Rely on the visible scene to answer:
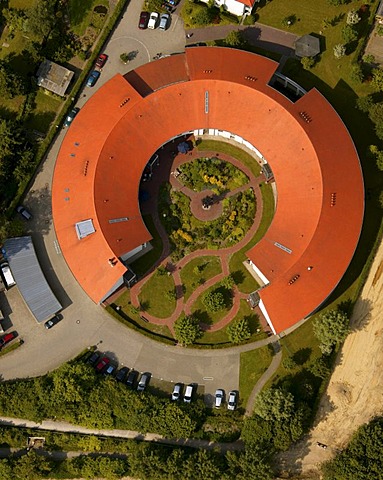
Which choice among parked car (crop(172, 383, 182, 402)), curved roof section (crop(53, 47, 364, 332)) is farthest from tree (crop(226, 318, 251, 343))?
parked car (crop(172, 383, 182, 402))

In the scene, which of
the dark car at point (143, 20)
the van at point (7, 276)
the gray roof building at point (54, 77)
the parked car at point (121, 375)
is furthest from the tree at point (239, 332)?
the dark car at point (143, 20)

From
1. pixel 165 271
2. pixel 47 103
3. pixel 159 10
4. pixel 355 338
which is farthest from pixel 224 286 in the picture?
pixel 159 10

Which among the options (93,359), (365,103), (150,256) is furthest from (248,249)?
Result: (365,103)

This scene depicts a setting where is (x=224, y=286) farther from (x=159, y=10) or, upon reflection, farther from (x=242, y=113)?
(x=159, y=10)

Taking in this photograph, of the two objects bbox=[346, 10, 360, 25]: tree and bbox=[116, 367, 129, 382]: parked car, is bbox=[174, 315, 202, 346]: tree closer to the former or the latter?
bbox=[116, 367, 129, 382]: parked car

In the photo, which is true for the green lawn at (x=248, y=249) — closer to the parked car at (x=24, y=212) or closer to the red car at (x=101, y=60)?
the parked car at (x=24, y=212)

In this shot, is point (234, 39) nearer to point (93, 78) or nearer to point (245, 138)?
point (245, 138)

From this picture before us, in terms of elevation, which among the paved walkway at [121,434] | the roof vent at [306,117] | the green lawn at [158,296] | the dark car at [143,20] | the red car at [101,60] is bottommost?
the paved walkway at [121,434]
